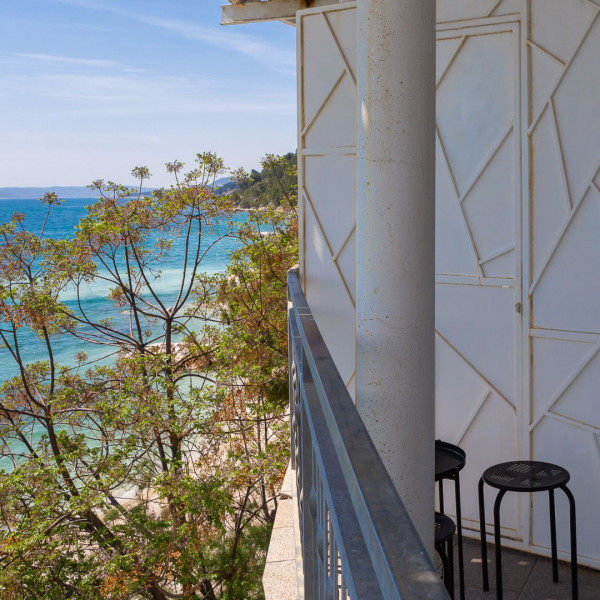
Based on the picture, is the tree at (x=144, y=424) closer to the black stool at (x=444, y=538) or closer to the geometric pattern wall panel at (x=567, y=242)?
the geometric pattern wall panel at (x=567, y=242)

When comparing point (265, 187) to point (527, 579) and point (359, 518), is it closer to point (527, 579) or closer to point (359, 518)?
point (527, 579)

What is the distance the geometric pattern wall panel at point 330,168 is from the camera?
187 inches

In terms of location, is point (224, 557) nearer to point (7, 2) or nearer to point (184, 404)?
point (184, 404)

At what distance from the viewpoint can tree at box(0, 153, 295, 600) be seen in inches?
298

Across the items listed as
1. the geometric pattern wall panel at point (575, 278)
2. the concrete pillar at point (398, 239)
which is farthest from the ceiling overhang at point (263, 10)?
the concrete pillar at point (398, 239)

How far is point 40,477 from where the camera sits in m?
7.93

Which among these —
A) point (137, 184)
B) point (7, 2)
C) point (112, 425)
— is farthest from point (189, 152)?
point (112, 425)

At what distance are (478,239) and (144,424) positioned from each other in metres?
5.75

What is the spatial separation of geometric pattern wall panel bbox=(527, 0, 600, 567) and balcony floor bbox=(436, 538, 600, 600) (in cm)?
14

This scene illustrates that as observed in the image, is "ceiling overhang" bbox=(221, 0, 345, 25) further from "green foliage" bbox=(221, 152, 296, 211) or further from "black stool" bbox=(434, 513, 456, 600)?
"green foliage" bbox=(221, 152, 296, 211)

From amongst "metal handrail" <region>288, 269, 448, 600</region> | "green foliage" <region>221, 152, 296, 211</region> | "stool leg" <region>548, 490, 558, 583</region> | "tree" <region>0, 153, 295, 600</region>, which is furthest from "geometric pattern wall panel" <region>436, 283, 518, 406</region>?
"green foliage" <region>221, 152, 296, 211</region>

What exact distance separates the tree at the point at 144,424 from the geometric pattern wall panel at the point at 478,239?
15.0 feet

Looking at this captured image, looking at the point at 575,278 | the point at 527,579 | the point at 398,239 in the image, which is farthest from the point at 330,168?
the point at 398,239

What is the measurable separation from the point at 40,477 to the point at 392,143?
732 cm
